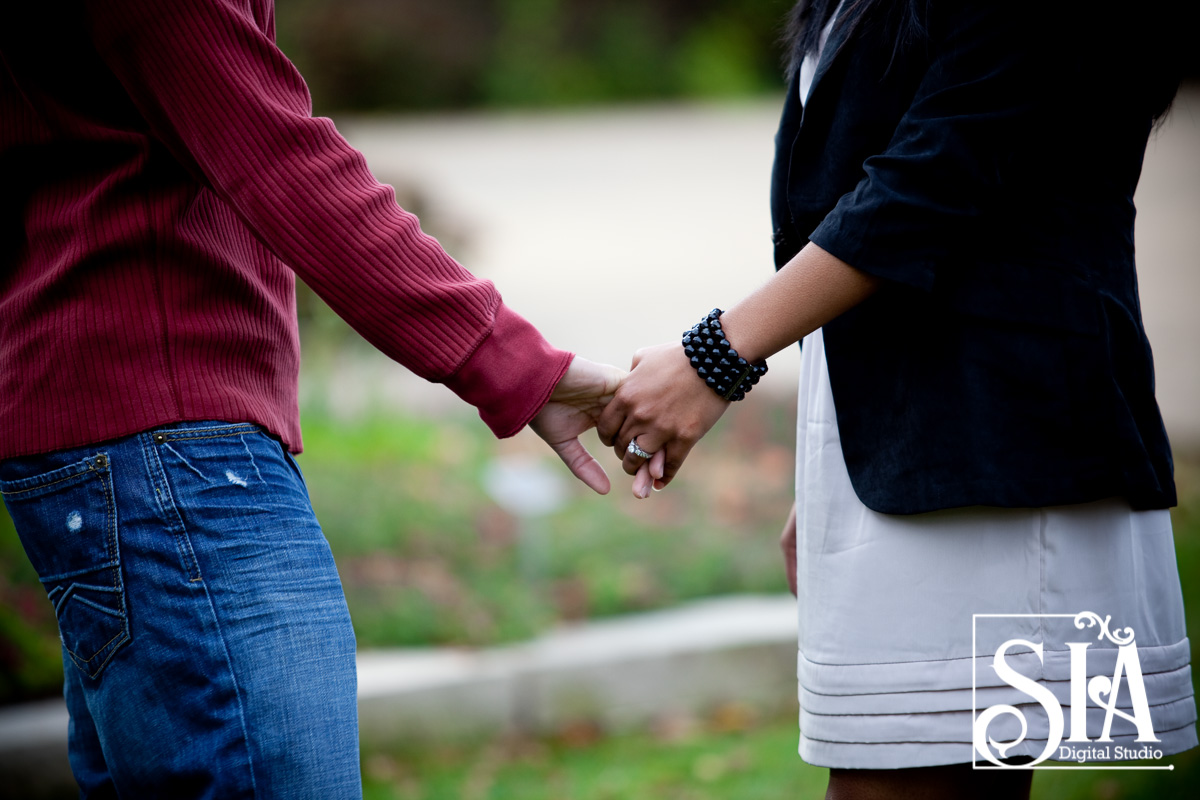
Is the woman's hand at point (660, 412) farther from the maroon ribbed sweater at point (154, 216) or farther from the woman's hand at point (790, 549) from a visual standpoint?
the maroon ribbed sweater at point (154, 216)

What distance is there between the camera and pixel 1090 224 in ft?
5.03

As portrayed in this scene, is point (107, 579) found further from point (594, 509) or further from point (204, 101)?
point (594, 509)

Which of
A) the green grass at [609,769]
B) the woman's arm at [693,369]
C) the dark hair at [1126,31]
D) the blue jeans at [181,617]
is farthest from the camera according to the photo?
the green grass at [609,769]

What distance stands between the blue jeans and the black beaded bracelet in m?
0.75

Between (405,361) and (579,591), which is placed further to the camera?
(579,591)

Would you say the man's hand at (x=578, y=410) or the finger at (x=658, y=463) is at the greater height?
the man's hand at (x=578, y=410)

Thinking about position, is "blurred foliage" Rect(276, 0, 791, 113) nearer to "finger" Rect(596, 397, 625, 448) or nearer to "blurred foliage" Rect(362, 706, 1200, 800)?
"blurred foliage" Rect(362, 706, 1200, 800)

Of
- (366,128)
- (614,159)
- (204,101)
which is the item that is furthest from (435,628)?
(366,128)

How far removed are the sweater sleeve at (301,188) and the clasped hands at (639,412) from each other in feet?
0.94

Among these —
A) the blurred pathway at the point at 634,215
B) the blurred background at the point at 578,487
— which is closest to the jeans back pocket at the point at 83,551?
the blurred background at the point at 578,487

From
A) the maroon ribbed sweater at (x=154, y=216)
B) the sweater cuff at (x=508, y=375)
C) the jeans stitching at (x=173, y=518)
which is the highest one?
the maroon ribbed sweater at (x=154, y=216)

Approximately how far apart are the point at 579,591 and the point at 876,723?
2.50 meters

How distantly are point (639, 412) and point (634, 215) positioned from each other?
1106 centimetres

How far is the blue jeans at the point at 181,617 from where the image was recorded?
1.32 m
